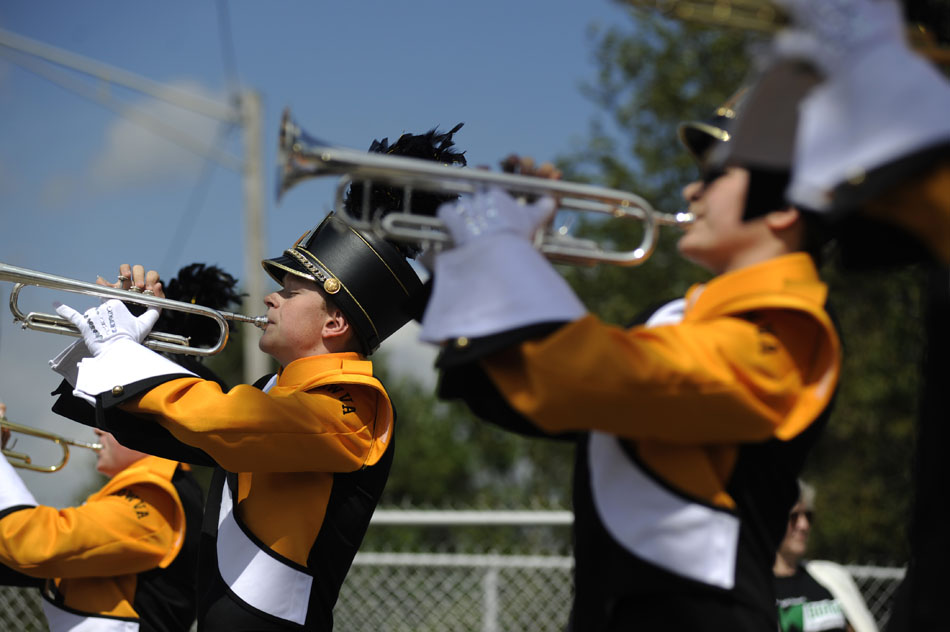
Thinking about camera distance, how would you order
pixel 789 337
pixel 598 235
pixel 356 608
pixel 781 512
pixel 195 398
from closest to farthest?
pixel 789 337
pixel 781 512
pixel 195 398
pixel 356 608
pixel 598 235

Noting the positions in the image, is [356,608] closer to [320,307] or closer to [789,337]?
[320,307]

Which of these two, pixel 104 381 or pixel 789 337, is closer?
pixel 789 337

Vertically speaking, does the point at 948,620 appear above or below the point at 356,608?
above

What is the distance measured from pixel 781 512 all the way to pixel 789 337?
0.41 metres

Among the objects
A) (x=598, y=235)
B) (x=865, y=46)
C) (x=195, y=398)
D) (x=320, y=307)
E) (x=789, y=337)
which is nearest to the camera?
(x=865, y=46)

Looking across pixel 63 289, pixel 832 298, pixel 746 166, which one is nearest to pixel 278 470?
pixel 63 289

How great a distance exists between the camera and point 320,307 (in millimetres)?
3605

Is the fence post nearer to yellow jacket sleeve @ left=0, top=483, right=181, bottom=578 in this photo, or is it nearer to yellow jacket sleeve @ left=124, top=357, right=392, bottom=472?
yellow jacket sleeve @ left=0, top=483, right=181, bottom=578

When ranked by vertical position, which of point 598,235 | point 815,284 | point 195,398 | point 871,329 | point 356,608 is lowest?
point 871,329

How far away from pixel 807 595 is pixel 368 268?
2.73m

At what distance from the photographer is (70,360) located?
3.35 meters

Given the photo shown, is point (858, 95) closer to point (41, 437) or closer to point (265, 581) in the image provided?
point (265, 581)

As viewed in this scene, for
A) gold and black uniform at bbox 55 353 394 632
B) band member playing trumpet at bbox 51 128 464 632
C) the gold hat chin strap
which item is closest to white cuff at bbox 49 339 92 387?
band member playing trumpet at bbox 51 128 464 632

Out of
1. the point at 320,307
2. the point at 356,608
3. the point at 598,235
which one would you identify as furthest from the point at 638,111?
the point at 320,307
